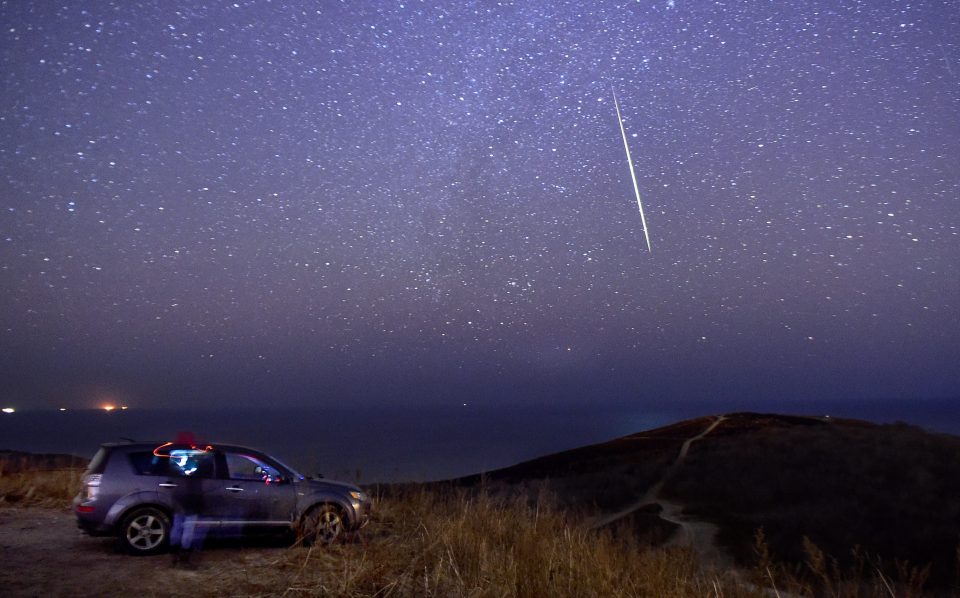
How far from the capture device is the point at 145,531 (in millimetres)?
10789

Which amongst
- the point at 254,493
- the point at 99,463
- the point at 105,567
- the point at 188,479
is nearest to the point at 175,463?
the point at 188,479

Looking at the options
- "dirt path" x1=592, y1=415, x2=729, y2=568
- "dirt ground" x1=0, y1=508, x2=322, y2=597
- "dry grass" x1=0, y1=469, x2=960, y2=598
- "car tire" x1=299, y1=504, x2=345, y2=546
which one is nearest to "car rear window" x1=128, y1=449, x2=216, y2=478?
"dirt ground" x1=0, y1=508, x2=322, y2=597

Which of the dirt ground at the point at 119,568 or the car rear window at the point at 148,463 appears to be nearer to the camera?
the dirt ground at the point at 119,568

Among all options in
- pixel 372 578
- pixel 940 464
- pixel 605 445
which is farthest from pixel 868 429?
pixel 372 578

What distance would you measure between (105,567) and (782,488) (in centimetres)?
2906

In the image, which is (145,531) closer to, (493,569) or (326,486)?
(326,486)

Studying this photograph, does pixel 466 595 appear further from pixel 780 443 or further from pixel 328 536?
pixel 780 443

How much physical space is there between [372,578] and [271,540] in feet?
16.8

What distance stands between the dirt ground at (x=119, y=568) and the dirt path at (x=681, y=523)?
40.6ft

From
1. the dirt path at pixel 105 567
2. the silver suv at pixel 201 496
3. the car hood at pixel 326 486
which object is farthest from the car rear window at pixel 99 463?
the car hood at pixel 326 486

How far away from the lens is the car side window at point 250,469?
1182cm

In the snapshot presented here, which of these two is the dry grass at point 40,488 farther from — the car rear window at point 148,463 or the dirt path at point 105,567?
the car rear window at point 148,463

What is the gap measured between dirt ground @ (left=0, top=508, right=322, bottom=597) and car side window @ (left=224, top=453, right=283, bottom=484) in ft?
3.18

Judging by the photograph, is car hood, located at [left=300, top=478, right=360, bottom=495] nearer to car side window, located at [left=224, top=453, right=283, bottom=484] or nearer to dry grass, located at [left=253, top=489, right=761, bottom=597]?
car side window, located at [left=224, top=453, right=283, bottom=484]
